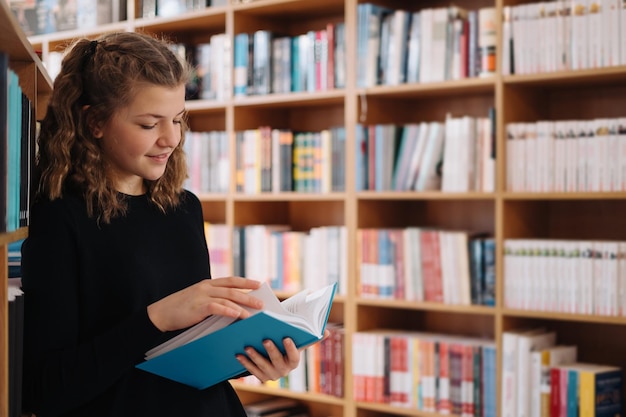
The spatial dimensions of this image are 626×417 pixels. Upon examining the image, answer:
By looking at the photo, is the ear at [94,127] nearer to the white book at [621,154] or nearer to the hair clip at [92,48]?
the hair clip at [92,48]

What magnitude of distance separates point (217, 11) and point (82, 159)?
2.18m

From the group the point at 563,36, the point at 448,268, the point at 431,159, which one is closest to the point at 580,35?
the point at 563,36

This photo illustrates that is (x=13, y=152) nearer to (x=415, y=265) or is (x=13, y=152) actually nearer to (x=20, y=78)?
(x=20, y=78)

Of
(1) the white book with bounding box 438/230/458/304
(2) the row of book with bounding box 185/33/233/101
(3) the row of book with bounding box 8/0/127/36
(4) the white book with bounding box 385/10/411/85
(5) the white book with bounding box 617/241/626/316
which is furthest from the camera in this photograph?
(3) the row of book with bounding box 8/0/127/36

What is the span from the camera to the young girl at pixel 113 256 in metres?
1.33

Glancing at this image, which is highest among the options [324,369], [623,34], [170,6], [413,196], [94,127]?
[170,6]

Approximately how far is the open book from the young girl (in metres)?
→ 0.02

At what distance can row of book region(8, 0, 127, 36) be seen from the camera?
3.88 m

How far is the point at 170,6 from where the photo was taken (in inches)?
145

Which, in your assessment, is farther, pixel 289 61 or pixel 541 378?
pixel 289 61

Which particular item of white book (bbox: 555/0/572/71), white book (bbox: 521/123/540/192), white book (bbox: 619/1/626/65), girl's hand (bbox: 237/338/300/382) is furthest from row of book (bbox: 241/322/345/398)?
girl's hand (bbox: 237/338/300/382)

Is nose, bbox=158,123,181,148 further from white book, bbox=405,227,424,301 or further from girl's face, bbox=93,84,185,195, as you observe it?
white book, bbox=405,227,424,301

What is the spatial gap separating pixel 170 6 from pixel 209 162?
70 cm

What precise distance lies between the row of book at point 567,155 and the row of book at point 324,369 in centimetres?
90
